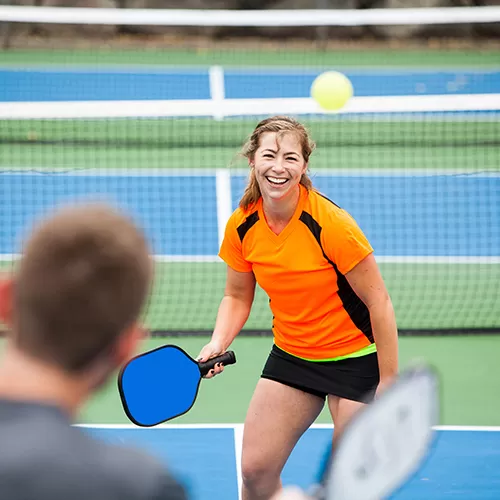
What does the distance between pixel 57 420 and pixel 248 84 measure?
15.7m

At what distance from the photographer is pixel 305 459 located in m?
6.11

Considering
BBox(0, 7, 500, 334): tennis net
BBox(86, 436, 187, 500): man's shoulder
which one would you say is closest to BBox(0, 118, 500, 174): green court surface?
BBox(0, 7, 500, 334): tennis net

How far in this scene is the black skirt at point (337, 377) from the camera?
15.0 ft

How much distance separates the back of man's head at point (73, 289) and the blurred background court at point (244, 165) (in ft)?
4.21

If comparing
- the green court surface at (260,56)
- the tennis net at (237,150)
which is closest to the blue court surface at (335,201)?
the tennis net at (237,150)

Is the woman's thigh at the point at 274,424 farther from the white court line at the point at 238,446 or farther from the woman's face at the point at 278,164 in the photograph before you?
the white court line at the point at 238,446

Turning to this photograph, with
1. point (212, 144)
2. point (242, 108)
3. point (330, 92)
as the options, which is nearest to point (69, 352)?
point (330, 92)

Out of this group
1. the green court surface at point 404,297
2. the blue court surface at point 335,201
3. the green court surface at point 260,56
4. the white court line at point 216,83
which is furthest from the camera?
the green court surface at point 260,56

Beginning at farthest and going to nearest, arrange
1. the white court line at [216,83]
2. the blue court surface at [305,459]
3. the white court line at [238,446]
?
the white court line at [216,83] < the white court line at [238,446] < the blue court surface at [305,459]

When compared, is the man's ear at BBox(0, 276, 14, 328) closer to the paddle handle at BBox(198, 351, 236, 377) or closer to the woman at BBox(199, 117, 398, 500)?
the paddle handle at BBox(198, 351, 236, 377)

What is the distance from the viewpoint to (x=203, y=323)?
8297 millimetres

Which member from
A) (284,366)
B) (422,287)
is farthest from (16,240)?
(284,366)

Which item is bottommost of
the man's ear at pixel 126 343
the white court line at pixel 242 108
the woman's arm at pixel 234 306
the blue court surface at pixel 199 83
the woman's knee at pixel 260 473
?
the woman's knee at pixel 260 473

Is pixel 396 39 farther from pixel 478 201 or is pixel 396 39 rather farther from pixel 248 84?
pixel 478 201
